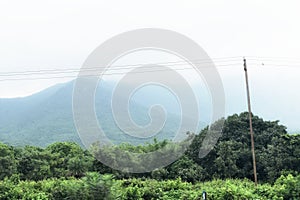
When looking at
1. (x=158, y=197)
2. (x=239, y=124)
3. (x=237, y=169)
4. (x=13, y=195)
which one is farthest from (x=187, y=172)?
(x=13, y=195)

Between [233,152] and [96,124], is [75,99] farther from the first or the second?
[233,152]

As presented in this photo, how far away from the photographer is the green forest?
12.6 m

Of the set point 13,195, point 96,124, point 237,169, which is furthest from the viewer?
point 237,169

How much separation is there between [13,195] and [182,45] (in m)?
7.77

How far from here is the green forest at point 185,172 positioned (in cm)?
1261

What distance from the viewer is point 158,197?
44.9 feet

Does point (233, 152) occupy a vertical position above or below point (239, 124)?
below

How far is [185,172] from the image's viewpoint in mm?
20000

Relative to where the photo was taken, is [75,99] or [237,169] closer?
[75,99]

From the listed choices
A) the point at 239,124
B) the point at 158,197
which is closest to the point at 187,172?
the point at 239,124

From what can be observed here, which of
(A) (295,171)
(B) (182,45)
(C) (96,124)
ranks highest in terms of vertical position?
(B) (182,45)

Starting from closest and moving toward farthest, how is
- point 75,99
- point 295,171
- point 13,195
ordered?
point 75,99 < point 13,195 < point 295,171

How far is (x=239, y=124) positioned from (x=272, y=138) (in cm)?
239

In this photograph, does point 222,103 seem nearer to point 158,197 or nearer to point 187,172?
point 158,197
